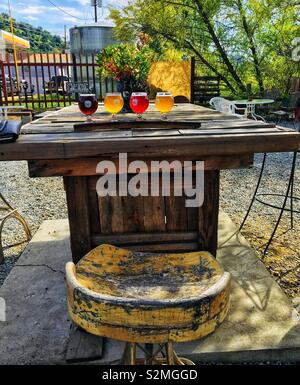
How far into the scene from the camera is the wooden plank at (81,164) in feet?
5.15

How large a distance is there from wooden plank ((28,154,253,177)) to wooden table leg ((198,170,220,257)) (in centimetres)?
13

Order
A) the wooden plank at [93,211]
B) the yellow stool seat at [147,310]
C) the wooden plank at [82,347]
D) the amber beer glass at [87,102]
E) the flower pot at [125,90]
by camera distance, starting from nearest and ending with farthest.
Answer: the yellow stool seat at [147,310] < the wooden plank at [82,347] < the wooden plank at [93,211] < the amber beer glass at [87,102] < the flower pot at [125,90]

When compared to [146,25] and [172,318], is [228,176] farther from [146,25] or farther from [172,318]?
[146,25]

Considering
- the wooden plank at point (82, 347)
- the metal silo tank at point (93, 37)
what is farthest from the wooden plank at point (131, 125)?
the metal silo tank at point (93, 37)

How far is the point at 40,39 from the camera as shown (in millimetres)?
71812

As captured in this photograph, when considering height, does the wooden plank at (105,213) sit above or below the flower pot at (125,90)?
below

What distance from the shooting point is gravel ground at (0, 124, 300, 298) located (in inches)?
109

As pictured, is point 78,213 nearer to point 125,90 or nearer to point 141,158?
point 141,158

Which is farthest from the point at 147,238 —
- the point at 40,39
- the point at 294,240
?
the point at 40,39

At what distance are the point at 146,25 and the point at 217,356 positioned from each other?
11986mm

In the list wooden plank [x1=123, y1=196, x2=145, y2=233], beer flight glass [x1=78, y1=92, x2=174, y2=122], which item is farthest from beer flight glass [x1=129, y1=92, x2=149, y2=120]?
wooden plank [x1=123, y1=196, x2=145, y2=233]

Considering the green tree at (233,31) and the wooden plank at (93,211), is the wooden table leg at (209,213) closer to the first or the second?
the wooden plank at (93,211)

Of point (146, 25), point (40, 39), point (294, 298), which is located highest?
point (40, 39)

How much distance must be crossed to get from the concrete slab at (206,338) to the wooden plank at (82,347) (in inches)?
1.8
